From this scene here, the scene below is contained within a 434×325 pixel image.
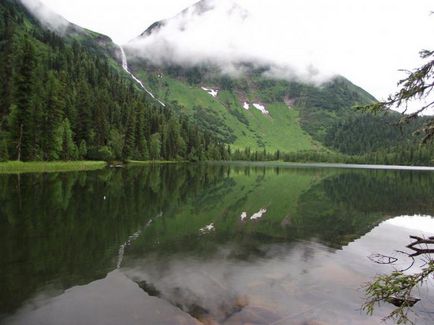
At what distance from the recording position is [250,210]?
143ft

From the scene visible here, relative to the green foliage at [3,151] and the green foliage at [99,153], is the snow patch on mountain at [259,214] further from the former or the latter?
the green foliage at [99,153]

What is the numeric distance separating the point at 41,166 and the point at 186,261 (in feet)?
250

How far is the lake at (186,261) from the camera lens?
49.5 ft

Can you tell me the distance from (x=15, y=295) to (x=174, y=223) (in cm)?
1859

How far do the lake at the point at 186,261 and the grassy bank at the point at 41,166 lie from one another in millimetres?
36673

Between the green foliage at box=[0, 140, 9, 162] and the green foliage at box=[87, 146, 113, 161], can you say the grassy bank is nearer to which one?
the green foliage at box=[0, 140, 9, 162]

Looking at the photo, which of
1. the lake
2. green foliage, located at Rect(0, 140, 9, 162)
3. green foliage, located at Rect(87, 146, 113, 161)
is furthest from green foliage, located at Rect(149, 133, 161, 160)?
the lake

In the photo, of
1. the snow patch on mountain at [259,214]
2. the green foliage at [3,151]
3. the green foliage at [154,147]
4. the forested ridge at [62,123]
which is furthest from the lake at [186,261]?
the green foliage at [154,147]

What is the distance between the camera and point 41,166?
283 feet

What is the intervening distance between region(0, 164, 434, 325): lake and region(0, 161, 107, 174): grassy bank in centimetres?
3667

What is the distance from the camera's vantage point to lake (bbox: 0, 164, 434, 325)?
1509 cm

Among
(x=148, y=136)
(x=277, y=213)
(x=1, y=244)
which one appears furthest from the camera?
(x=148, y=136)

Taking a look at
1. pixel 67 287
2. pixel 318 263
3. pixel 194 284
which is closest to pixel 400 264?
pixel 318 263

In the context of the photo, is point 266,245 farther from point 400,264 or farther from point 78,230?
point 78,230
